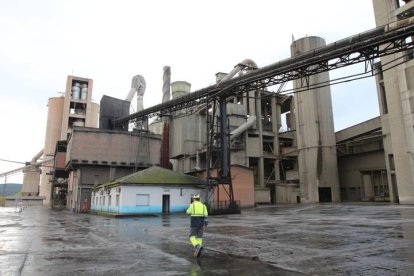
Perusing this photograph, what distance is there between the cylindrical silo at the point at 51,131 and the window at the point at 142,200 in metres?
61.0

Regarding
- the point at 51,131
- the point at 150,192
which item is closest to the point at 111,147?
the point at 150,192

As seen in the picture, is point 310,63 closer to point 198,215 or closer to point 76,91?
point 198,215

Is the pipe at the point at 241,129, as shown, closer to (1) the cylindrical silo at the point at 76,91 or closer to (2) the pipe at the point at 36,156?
(1) the cylindrical silo at the point at 76,91

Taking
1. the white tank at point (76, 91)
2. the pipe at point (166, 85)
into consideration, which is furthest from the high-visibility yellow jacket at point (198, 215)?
the white tank at point (76, 91)

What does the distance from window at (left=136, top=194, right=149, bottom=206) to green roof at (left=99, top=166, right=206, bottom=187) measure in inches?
50.1

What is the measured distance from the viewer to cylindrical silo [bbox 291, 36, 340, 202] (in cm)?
5200

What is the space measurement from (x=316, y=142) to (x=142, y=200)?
30.6m

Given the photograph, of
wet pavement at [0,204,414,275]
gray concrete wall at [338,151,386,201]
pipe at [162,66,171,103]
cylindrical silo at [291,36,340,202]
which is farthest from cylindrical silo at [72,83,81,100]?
wet pavement at [0,204,414,275]

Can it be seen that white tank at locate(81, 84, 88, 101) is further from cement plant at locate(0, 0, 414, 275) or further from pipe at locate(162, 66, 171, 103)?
pipe at locate(162, 66, 171, 103)

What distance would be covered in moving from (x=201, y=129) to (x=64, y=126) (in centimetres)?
3930

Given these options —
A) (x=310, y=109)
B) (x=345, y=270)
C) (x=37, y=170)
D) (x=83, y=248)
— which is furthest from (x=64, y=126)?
(x=345, y=270)

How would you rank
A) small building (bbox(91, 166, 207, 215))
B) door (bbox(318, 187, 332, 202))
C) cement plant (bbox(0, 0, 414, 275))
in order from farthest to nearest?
door (bbox(318, 187, 332, 202))
small building (bbox(91, 166, 207, 215))
cement plant (bbox(0, 0, 414, 275))

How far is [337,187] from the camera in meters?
52.6

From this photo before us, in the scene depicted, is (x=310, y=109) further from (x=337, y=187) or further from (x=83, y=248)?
(x=83, y=248)
